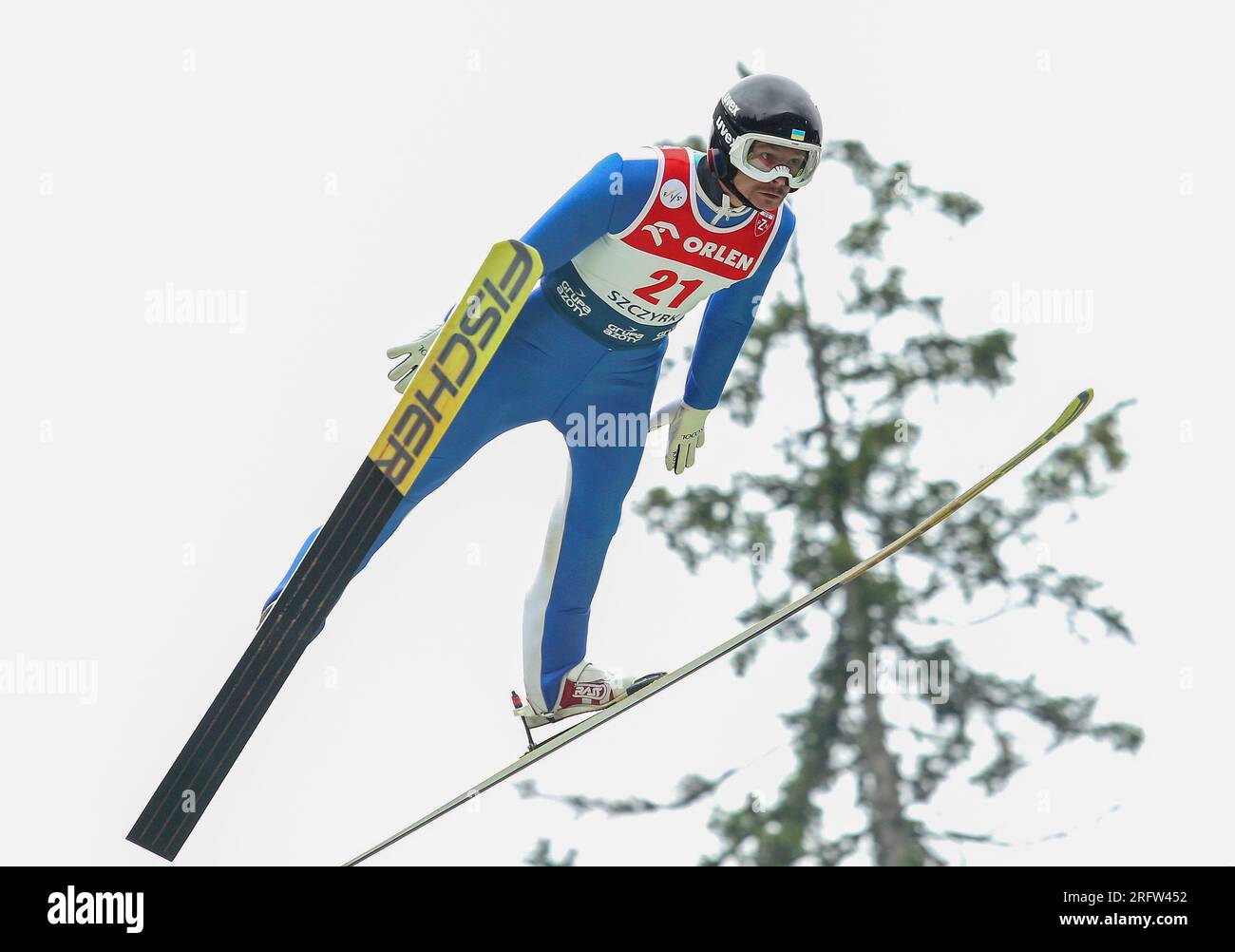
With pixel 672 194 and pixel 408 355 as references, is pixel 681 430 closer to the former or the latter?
pixel 672 194

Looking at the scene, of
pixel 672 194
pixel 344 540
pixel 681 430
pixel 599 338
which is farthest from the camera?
pixel 681 430

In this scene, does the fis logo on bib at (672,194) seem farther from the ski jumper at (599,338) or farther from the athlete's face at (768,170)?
the athlete's face at (768,170)

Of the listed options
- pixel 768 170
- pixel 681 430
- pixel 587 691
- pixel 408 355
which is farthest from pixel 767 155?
pixel 587 691

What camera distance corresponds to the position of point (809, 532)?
1346cm

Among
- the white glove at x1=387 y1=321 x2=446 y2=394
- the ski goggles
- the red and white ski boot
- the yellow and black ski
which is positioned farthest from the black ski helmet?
the red and white ski boot

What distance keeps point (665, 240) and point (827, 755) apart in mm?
8327

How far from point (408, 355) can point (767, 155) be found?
3.75 ft

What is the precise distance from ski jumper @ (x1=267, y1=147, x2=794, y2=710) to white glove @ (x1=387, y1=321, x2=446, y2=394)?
0.68 feet

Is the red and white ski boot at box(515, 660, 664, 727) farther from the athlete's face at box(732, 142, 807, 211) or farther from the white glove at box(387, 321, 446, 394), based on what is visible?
the athlete's face at box(732, 142, 807, 211)

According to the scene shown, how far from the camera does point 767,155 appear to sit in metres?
4.99

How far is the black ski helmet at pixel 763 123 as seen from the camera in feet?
16.3

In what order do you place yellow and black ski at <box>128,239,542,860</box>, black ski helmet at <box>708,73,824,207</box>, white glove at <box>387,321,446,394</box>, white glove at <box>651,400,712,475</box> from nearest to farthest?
yellow and black ski at <box>128,239,542,860</box> < black ski helmet at <box>708,73,824,207</box> < white glove at <box>387,321,446,394</box> < white glove at <box>651,400,712,475</box>

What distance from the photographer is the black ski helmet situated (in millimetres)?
4953
